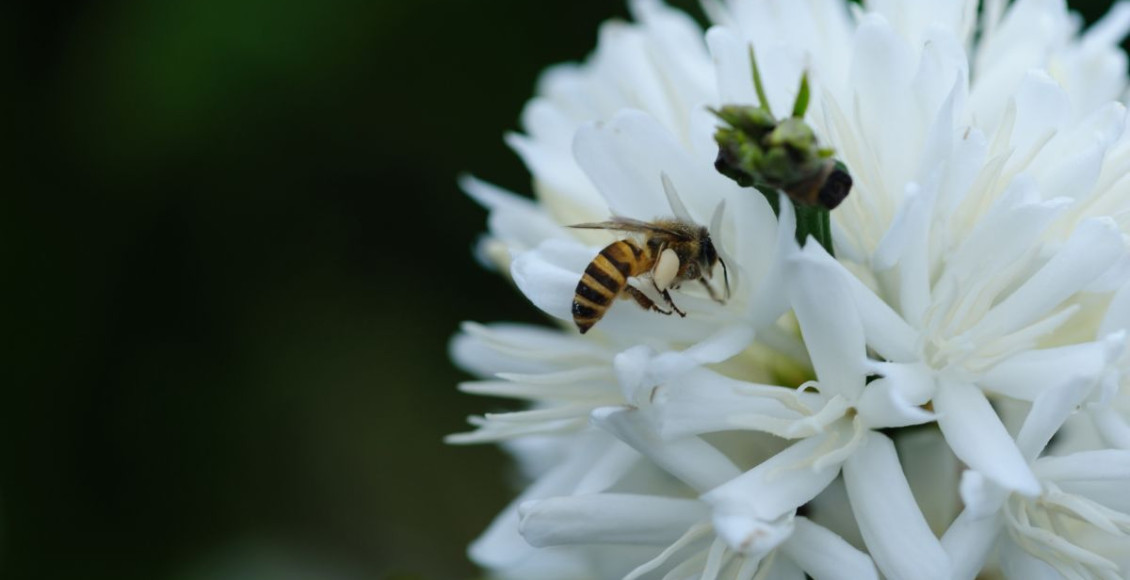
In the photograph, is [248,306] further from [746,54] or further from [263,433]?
[746,54]

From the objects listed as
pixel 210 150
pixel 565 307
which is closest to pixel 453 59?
pixel 210 150

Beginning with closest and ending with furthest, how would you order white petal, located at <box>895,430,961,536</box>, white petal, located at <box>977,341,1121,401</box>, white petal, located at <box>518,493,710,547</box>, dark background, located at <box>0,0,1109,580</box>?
white petal, located at <box>977,341,1121,401</box> → white petal, located at <box>518,493,710,547</box> → white petal, located at <box>895,430,961,536</box> → dark background, located at <box>0,0,1109,580</box>

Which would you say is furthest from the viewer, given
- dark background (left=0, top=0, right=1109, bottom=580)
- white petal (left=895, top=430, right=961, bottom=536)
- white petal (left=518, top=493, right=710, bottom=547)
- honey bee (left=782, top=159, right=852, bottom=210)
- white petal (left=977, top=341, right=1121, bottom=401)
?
dark background (left=0, top=0, right=1109, bottom=580)

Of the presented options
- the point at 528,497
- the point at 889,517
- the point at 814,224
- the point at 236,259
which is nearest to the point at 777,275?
the point at 814,224

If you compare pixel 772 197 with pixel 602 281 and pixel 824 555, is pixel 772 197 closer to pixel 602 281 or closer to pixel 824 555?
pixel 602 281

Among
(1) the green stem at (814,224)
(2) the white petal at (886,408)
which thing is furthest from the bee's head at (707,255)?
(2) the white petal at (886,408)

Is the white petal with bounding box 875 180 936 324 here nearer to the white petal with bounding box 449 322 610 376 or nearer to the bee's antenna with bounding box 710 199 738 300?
the bee's antenna with bounding box 710 199 738 300

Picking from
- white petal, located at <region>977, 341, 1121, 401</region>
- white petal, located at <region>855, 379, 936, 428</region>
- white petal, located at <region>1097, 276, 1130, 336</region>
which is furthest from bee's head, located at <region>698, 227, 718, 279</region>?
white petal, located at <region>1097, 276, 1130, 336</region>
